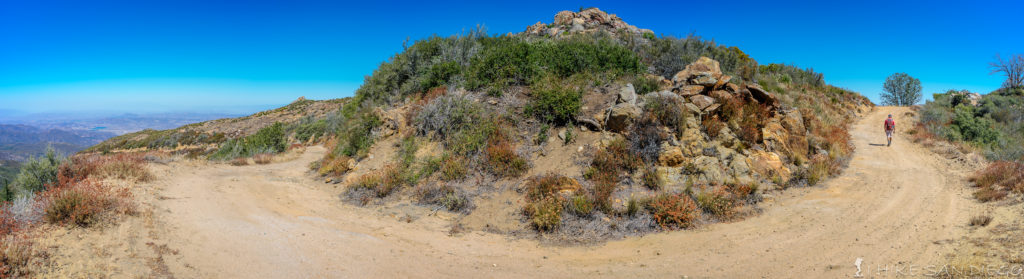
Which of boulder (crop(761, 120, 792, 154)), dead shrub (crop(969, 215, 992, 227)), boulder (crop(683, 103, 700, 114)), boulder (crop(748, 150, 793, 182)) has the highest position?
boulder (crop(683, 103, 700, 114))

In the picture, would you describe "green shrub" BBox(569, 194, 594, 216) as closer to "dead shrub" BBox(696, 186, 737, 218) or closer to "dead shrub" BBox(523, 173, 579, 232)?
"dead shrub" BBox(523, 173, 579, 232)

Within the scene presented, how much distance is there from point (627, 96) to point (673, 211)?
4392mm

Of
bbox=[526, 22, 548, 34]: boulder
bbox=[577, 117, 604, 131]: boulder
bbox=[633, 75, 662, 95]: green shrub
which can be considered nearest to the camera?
bbox=[577, 117, 604, 131]: boulder

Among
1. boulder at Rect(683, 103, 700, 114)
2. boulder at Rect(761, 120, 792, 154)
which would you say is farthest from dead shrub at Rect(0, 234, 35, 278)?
boulder at Rect(761, 120, 792, 154)

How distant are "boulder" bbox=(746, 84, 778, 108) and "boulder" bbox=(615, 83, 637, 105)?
3599 mm

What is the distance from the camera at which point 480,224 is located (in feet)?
25.5

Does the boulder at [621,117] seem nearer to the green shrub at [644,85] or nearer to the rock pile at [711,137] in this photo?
the rock pile at [711,137]

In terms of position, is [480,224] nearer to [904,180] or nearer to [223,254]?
[223,254]

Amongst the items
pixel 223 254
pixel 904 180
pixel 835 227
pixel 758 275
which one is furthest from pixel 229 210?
pixel 904 180

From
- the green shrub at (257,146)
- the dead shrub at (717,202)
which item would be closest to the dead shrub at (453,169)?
the dead shrub at (717,202)

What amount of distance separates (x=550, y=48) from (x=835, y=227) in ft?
32.1

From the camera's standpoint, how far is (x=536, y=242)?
6.75 m

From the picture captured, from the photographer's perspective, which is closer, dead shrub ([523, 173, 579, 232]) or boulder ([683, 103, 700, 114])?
dead shrub ([523, 173, 579, 232])

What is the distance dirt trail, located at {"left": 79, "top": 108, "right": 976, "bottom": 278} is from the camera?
5379 mm
